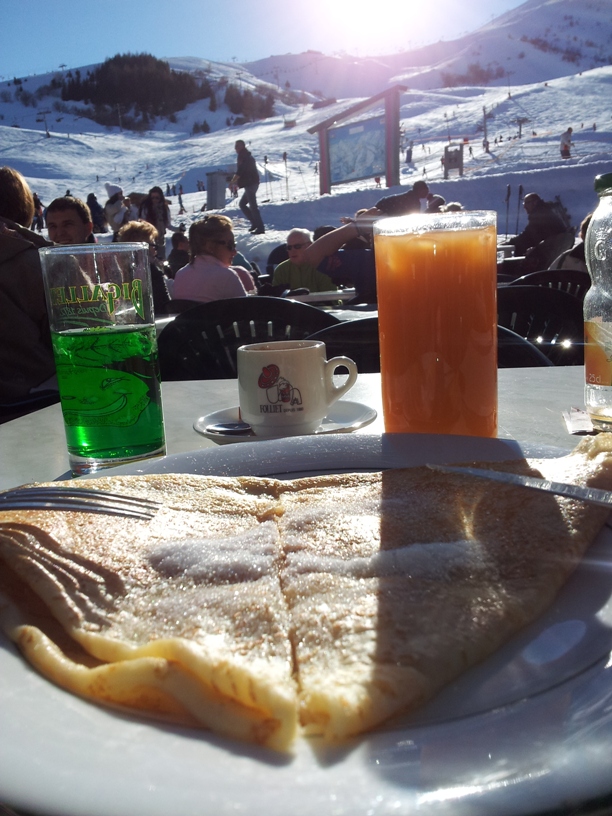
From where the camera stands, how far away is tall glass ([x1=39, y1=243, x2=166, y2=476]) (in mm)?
924

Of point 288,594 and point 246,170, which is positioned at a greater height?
point 246,170

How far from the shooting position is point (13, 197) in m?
3.40

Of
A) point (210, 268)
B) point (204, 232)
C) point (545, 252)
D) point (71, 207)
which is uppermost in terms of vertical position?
point (71, 207)

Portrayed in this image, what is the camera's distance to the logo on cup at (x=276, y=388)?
1063 millimetres

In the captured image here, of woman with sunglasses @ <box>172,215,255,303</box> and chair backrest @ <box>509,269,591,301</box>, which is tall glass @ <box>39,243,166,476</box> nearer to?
chair backrest @ <box>509,269,591,301</box>

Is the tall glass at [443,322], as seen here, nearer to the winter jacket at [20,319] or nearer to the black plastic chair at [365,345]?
the black plastic chair at [365,345]

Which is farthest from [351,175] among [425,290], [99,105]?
[99,105]

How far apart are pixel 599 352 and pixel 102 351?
80 cm

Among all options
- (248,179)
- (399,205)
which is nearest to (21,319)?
(399,205)

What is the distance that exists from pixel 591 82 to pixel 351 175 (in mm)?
32188

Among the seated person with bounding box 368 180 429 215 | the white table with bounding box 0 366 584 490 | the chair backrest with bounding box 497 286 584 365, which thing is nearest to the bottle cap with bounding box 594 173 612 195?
the white table with bounding box 0 366 584 490

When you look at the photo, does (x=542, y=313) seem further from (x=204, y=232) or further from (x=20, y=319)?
(x=204, y=232)

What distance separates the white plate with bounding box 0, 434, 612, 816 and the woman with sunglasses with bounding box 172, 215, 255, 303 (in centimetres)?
398

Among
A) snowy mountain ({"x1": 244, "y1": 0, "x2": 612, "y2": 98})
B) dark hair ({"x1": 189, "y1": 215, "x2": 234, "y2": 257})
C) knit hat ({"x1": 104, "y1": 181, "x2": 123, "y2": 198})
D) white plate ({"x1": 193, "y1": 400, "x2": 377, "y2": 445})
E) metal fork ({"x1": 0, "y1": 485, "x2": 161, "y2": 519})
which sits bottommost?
white plate ({"x1": 193, "y1": 400, "x2": 377, "y2": 445})
